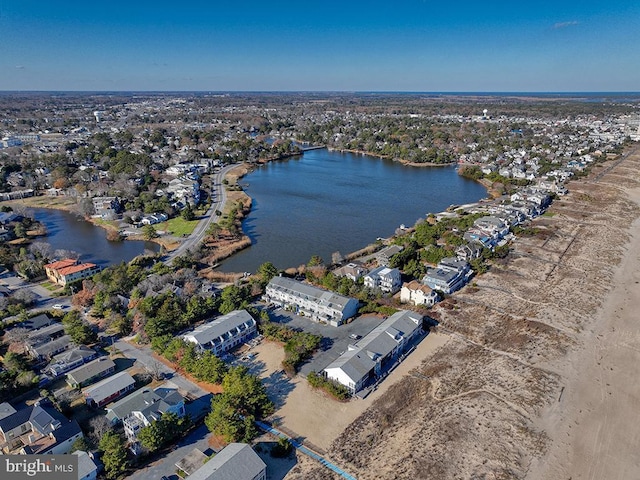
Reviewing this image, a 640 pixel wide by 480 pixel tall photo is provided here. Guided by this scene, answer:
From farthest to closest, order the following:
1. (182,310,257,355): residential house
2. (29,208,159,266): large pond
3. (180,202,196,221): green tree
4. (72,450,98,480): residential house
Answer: (180,202,196,221): green tree → (29,208,159,266): large pond → (182,310,257,355): residential house → (72,450,98,480): residential house

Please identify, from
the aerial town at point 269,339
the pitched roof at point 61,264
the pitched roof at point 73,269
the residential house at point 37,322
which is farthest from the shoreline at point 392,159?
the residential house at point 37,322

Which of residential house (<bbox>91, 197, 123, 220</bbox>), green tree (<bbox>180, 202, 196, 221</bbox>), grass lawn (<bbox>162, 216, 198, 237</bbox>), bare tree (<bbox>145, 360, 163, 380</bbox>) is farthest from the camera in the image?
residential house (<bbox>91, 197, 123, 220</bbox>)

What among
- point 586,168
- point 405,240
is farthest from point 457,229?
point 586,168

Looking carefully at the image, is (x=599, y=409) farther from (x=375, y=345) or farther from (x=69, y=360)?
(x=69, y=360)

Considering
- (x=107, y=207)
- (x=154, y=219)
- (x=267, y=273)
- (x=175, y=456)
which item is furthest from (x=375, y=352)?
(x=107, y=207)
